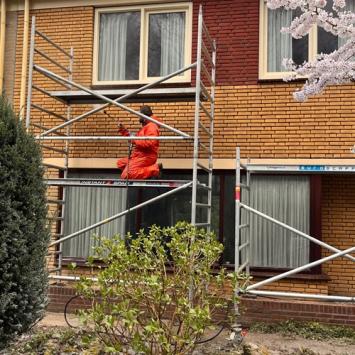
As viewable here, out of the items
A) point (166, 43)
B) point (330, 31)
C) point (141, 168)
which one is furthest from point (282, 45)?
point (141, 168)

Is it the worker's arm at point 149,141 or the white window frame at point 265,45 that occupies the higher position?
the white window frame at point 265,45

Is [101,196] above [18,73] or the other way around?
the other way around

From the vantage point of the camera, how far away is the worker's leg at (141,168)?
7762mm

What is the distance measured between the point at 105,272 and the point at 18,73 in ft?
20.5

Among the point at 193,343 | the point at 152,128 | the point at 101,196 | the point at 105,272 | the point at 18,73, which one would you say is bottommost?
the point at 193,343

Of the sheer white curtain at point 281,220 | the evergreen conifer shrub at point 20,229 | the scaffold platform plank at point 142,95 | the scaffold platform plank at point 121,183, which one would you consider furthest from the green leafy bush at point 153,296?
the scaffold platform plank at point 142,95

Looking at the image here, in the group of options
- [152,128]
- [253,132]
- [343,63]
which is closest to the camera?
[343,63]

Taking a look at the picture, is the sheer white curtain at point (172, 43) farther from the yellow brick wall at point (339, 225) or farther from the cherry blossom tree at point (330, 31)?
the yellow brick wall at point (339, 225)

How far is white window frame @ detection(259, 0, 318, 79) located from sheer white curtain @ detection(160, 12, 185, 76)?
1315 mm

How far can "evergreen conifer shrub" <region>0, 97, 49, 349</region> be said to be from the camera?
15.1 ft

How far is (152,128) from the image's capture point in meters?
7.75

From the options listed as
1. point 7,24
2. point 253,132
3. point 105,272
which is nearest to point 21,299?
point 105,272

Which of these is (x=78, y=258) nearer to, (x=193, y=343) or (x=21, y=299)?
(x=21, y=299)

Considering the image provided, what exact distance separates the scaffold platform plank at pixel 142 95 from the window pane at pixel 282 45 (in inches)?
56.7
